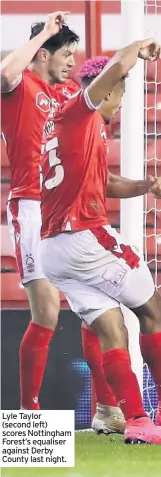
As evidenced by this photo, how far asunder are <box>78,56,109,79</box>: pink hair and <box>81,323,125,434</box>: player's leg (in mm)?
450

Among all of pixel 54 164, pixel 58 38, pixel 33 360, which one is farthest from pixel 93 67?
pixel 33 360

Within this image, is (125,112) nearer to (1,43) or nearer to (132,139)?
(132,139)

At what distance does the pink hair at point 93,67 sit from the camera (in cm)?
199

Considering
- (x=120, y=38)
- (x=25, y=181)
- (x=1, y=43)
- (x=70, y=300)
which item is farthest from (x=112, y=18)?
(x=70, y=300)

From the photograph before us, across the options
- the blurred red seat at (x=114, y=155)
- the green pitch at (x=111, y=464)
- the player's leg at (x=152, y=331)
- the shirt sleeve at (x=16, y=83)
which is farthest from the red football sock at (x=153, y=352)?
the shirt sleeve at (x=16, y=83)

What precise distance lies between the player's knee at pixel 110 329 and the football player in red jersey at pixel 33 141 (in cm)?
19

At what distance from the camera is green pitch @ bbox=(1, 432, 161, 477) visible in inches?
69.6

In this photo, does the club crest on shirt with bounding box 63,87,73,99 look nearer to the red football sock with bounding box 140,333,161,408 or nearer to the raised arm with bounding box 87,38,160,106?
the raised arm with bounding box 87,38,160,106

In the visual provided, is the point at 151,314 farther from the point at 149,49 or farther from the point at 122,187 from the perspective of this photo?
the point at 149,49

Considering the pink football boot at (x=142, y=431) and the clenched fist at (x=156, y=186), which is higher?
the clenched fist at (x=156, y=186)

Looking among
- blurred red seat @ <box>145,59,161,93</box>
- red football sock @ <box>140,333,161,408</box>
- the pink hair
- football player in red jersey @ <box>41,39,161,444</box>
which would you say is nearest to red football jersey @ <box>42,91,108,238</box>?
football player in red jersey @ <box>41,39,161,444</box>

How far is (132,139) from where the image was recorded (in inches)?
85.3

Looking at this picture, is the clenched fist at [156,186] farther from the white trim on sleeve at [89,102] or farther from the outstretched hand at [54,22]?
the outstretched hand at [54,22]

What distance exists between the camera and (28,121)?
205 centimetres
